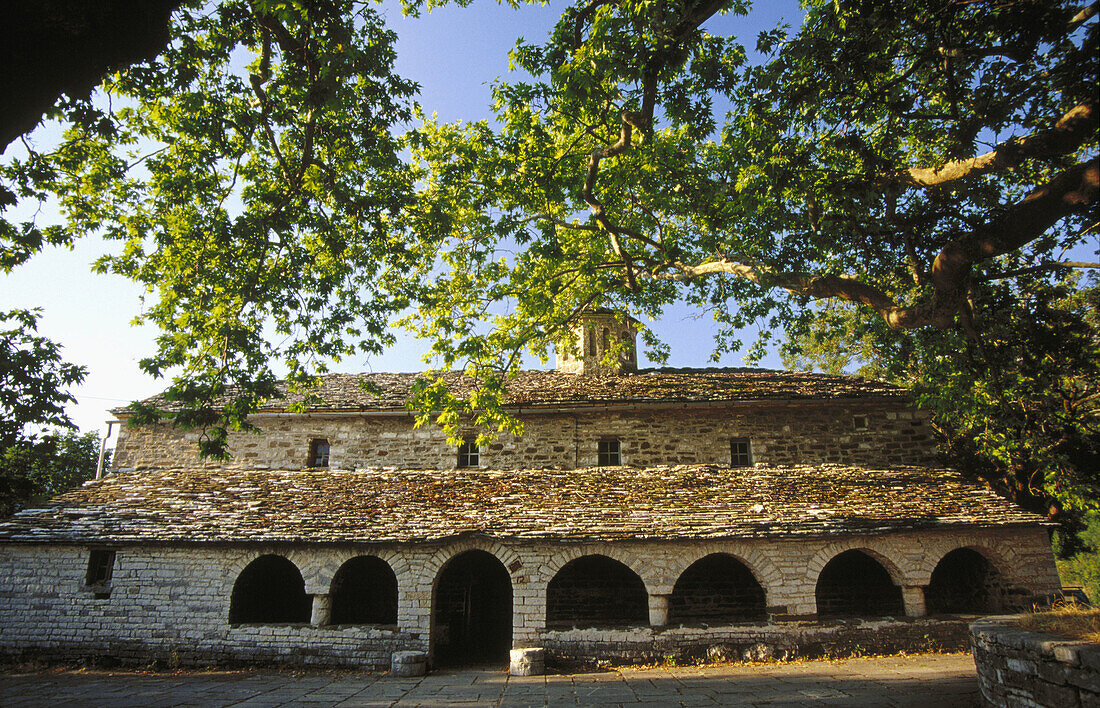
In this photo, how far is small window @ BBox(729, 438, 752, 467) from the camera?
13.5 meters

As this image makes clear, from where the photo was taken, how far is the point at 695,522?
10516 millimetres

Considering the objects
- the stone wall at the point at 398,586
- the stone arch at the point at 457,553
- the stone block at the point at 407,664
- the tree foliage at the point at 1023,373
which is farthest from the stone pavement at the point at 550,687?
the tree foliage at the point at 1023,373

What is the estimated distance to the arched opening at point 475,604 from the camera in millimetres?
12664

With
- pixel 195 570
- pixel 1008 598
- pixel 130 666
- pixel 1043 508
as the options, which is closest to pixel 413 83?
pixel 195 570

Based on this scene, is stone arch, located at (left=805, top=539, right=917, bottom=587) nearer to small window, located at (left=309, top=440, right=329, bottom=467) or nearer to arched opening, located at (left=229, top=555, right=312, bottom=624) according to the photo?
arched opening, located at (left=229, top=555, right=312, bottom=624)

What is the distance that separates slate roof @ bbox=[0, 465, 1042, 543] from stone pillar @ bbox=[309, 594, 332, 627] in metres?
1.22

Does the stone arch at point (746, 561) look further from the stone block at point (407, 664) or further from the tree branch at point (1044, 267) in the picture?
the tree branch at point (1044, 267)

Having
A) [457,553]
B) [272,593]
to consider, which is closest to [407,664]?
[457,553]

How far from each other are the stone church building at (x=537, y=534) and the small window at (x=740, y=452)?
99 mm

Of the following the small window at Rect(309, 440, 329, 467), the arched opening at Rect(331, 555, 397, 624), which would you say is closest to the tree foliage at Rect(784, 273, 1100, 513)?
the arched opening at Rect(331, 555, 397, 624)

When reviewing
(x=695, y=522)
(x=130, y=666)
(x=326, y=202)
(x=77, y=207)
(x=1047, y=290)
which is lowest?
(x=130, y=666)

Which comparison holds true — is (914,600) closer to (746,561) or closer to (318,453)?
(746,561)

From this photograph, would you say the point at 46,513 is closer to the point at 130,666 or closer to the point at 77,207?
the point at 130,666

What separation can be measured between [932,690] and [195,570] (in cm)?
1259
